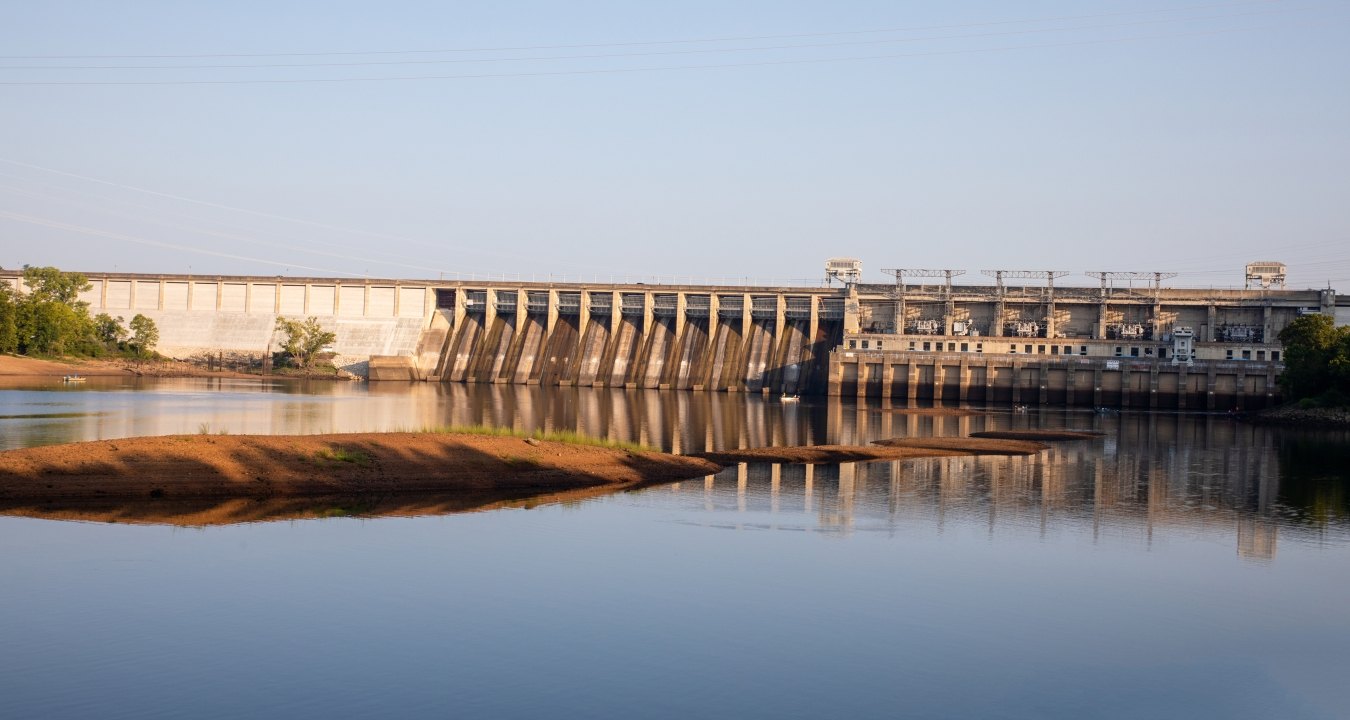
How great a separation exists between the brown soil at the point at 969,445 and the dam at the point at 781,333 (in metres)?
44.3

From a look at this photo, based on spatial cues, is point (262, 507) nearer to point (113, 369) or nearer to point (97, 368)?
point (97, 368)

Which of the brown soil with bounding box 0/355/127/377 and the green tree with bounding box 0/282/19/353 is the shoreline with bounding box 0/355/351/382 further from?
the green tree with bounding box 0/282/19/353

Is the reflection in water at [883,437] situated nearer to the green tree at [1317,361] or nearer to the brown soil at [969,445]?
the brown soil at [969,445]

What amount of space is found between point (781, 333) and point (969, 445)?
59004mm

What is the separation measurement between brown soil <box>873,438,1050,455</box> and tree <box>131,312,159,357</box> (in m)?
84.1

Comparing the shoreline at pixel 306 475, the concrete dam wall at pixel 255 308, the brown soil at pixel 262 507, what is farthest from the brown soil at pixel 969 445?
the concrete dam wall at pixel 255 308

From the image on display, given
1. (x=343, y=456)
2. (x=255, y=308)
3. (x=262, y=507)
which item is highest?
(x=255, y=308)

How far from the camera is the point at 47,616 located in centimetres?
2017

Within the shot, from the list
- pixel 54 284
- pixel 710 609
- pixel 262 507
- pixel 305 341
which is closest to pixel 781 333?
pixel 305 341


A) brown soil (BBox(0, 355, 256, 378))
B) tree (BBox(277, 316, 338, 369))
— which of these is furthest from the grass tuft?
tree (BBox(277, 316, 338, 369))

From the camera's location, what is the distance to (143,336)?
118000 millimetres

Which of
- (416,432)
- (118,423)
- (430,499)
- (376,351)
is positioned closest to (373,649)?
(430,499)

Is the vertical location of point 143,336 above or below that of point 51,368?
above

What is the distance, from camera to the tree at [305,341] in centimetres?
11769
